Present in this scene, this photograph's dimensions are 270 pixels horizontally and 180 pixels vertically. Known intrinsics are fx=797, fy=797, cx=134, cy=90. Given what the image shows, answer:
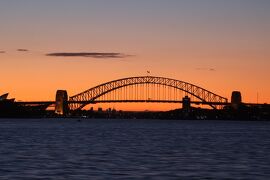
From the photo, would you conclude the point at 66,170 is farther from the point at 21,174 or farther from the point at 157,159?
the point at 157,159

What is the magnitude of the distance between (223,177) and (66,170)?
25.6 ft

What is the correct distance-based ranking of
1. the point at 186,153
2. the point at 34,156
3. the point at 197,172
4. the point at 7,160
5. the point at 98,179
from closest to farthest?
the point at 98,179 → the point at 197,172 → the point at 7,160 → the point at 34,156 → the point at 186,153

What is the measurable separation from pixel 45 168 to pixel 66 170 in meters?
1.50

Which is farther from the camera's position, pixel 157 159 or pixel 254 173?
pixel 157 159

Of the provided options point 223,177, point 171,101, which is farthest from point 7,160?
point 171,101

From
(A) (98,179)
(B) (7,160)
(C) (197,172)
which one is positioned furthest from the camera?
(B) (7,160)

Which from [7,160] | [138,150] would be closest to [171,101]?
[138,150]

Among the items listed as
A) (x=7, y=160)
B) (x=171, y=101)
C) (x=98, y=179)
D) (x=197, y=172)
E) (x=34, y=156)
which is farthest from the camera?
(x=171, y=101)

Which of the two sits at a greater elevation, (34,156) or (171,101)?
(171,101)

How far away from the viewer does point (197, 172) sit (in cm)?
3928

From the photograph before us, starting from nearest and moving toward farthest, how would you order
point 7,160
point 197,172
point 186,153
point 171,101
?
point 197,172 < point 7,160 < point 186,153 < point 171,101

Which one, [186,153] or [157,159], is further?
[186,153]

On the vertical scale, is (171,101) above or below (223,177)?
above

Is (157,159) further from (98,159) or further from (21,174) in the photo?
(21,174)
